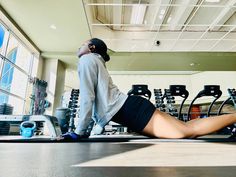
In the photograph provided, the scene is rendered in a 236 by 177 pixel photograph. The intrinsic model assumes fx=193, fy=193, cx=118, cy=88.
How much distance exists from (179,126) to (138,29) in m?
6.01

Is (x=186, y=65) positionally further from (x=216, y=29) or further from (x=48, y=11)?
(x=48, y=11)

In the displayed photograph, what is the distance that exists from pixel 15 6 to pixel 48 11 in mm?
788

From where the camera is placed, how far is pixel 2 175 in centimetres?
51

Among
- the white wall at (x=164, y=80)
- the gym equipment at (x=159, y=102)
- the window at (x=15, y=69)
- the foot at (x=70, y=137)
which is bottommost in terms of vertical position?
the foot at (x=70, y=137)

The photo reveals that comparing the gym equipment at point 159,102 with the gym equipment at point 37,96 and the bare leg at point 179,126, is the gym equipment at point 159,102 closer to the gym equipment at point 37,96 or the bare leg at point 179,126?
the gym equipment at point 37,96

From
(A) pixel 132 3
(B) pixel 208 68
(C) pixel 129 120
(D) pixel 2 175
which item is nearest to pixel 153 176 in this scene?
(D) pixel 2 175

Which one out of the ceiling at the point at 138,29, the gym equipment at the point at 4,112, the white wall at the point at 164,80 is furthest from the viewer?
the white wall at the point at 164,80

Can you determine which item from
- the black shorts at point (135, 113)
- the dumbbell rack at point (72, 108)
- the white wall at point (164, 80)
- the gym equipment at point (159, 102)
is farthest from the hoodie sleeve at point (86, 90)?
the white wall at point (164, 80)

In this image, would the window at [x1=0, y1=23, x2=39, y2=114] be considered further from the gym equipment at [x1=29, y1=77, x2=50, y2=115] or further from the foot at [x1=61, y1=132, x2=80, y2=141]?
the foot at [x1=61, y1=132, x2=80, y2=141]

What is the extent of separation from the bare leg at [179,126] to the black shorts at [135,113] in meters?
0.05

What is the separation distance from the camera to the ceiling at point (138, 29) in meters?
5.32

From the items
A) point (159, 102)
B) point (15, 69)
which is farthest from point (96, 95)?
point (15, 69)

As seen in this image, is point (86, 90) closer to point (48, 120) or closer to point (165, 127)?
point (165, 127)

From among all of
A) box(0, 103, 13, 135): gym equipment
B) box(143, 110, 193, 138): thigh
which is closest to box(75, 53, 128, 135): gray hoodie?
box(143, 110, 193, 138): thigh
